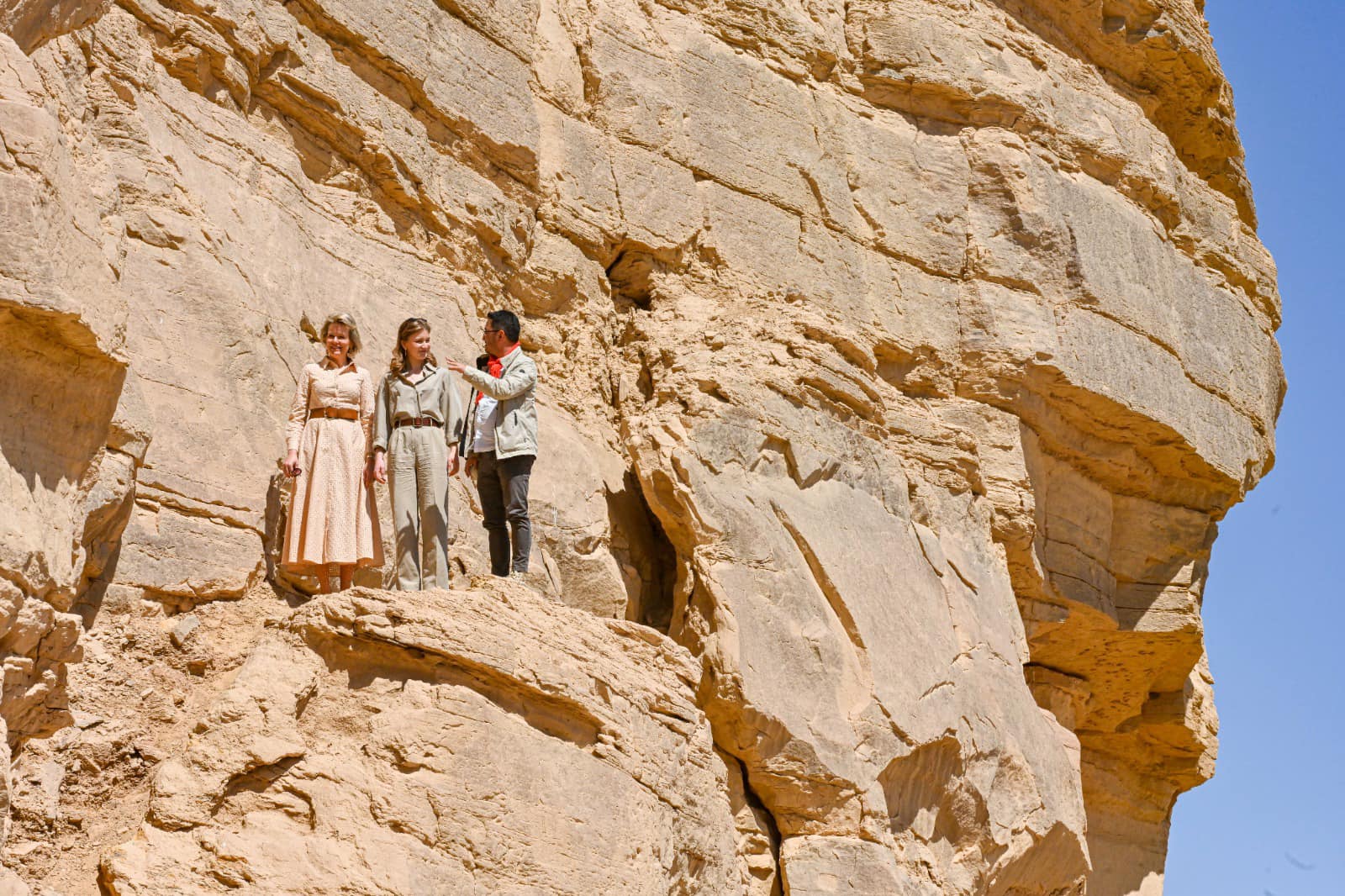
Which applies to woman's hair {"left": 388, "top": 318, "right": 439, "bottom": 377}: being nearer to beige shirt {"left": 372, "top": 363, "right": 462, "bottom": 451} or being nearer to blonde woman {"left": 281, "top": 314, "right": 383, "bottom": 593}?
beige shirt {"left": 372, "top": 363, "right": 462, "bottom": 451}

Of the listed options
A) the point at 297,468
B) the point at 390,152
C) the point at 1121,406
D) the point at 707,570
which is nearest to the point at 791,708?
the point at 707,570

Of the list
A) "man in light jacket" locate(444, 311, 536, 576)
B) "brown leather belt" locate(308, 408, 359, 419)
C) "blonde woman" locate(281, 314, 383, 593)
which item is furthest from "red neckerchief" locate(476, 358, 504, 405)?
"brown leather belt" locate(308, 408, 359, 419)

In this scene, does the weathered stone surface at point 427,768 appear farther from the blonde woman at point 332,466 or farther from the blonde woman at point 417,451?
the blonde woman at point 332,466

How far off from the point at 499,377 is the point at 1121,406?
19.8 feet

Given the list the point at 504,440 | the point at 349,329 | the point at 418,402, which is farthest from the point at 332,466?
the point at 504,440

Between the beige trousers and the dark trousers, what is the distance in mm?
308

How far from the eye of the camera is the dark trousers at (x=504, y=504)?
8.30 m

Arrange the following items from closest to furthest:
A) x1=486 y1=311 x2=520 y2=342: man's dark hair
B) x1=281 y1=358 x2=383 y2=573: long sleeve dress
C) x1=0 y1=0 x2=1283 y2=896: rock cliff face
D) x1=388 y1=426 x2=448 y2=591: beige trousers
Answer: x1=0 y1=0 x2=1283 y2=896: rock cliff face, x1=281 y1=358 x2=383 y2=573: long sleeve dress, x1=388 y1=426 x2=448 y2=591: beige trousers, x1=486 y1=311 x2=520 y2=342: man's dark hair

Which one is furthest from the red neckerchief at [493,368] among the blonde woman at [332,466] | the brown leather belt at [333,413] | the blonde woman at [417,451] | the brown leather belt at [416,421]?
the brown leather belt at [333,413]

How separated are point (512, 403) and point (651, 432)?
1.40m

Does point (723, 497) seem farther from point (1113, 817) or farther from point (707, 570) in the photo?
point (1113, 817)

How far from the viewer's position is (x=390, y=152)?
995cm

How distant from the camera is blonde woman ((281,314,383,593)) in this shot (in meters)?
7.88

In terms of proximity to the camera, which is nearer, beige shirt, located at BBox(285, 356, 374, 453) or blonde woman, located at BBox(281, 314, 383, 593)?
blonde woman, located at BBox(281, 314, 383, 593)
